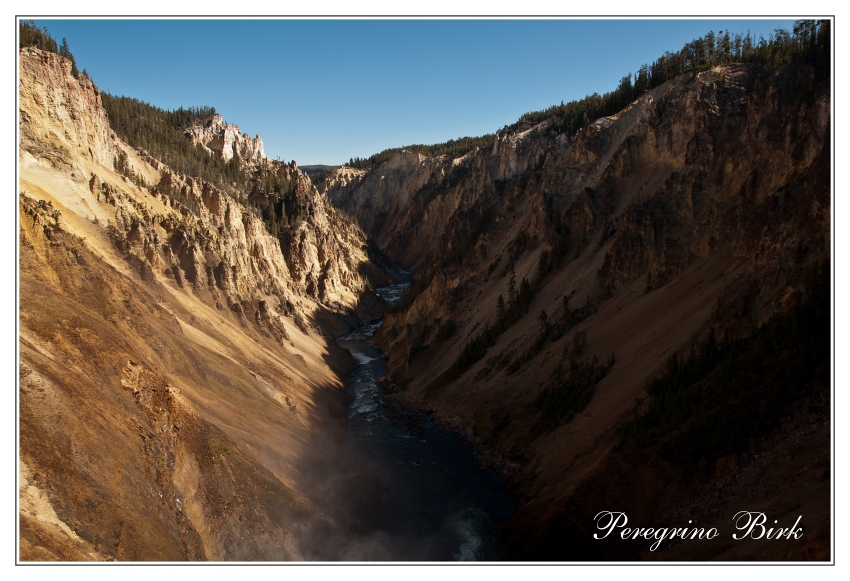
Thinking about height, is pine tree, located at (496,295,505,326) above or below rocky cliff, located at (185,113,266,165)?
below

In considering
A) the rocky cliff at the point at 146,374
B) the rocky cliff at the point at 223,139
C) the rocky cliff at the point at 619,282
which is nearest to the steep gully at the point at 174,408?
the rocky cliff at the point at 146,374

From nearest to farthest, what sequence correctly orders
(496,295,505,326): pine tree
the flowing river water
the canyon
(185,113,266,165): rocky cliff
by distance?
the canyon, the flowing river water, (496,295,505,326): pine tree, (185,113,266,165): rocky cliff

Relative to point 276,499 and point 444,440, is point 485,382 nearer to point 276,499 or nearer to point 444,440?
point 444,440

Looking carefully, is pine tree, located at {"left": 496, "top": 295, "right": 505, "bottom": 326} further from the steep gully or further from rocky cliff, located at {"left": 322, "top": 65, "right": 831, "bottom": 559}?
the steep gully

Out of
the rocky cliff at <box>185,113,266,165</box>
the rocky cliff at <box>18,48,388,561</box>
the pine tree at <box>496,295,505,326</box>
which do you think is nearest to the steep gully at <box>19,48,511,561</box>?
the rocky cliff at <box>18,48,388,561</box>

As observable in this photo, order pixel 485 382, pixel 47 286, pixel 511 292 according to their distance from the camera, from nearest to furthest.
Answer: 1. pixel 47 286
2. pixel 485 382
3. pixel 511 292

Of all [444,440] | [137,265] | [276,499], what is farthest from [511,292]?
[276,499]
